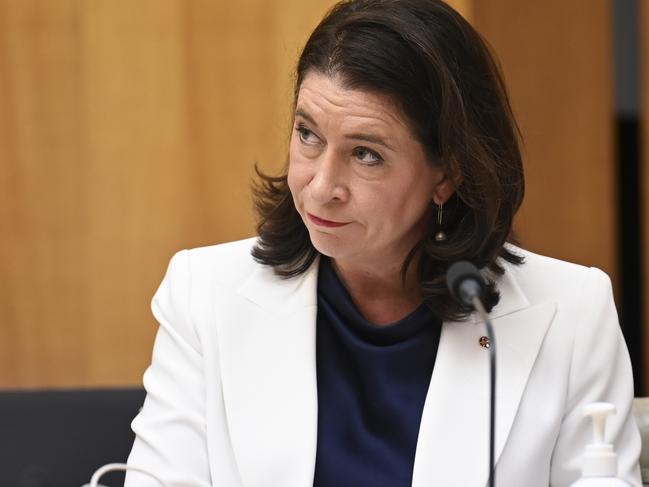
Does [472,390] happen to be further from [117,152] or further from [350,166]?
[117,152]

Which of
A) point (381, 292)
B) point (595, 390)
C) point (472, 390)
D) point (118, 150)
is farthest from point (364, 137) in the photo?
point (118, 150)

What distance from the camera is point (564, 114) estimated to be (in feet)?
12.6

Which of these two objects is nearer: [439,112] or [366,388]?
[439,112]

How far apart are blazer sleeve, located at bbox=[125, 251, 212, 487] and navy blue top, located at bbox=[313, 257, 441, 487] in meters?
0.21

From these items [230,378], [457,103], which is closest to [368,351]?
[230,378]

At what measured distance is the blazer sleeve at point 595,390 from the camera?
205 centimetres

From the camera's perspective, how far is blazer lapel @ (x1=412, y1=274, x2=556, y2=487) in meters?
2.04

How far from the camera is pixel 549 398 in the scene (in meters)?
2.10

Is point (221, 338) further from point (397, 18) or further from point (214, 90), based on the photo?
point (214, 90)

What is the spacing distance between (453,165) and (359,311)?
1.14 feet

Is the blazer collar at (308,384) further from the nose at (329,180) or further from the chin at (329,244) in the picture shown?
the nose at (329,180)

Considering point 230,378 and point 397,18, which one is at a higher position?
point 397,18

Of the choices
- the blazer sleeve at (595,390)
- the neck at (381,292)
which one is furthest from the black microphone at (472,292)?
the neck at (381,292)

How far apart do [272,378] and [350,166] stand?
1.35 ft
